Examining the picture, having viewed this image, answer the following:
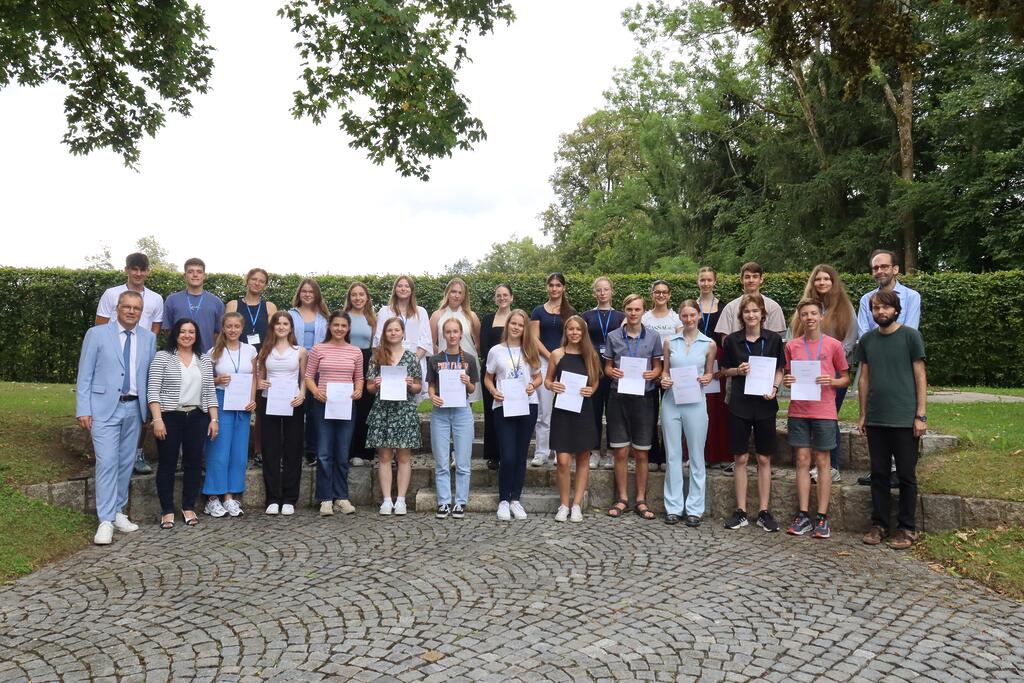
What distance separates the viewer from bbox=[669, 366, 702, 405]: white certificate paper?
21.1 ft

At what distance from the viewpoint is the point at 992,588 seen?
4.79 meters

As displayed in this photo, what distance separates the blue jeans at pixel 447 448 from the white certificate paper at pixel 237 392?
1.76m

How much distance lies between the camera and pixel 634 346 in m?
6.69

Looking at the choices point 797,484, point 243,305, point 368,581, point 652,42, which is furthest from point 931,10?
point 368,581

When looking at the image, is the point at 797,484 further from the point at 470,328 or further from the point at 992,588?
the point at 470,328

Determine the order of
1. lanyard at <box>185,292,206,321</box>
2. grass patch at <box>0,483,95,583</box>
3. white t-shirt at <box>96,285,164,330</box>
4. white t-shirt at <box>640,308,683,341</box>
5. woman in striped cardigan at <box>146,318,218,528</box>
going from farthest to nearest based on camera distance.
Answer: lanyard at <box>185,292,206,321</box> → white t-shirt at <box>640,308,683,341</box> → white t-shirt at <box>96,285,164,330</box> → woman in striped cardigan at <box>146,318,218,528</box> → grass patch at <box>0,483,95,583</box>

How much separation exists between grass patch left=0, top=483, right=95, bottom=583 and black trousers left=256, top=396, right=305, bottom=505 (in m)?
1.51

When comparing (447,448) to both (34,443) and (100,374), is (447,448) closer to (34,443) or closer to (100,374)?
(100,374)

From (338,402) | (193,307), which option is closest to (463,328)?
(338,402)

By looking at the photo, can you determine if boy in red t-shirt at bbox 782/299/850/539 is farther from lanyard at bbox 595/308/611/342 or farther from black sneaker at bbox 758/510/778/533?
lanyard at bbox 595/308/611/342

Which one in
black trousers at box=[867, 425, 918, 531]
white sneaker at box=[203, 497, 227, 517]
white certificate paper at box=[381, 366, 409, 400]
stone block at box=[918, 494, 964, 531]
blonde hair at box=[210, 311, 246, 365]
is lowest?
white sneaker at box=[203, 497, 227, 517]

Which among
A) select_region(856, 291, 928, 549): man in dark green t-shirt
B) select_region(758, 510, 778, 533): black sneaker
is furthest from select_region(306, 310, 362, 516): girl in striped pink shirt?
select_region(856, 291, 928, 549): man in dark green t-shirt

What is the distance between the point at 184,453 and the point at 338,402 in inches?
56.8

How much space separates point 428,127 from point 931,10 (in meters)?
17.0
